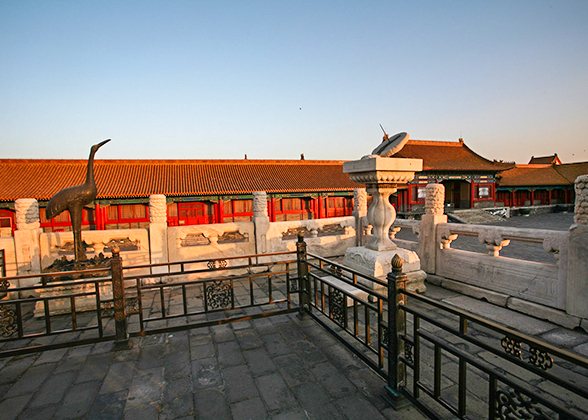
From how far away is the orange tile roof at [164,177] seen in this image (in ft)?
57.2

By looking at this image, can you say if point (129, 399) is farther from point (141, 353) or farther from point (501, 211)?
point (501, 211)

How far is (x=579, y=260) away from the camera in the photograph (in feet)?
11.5

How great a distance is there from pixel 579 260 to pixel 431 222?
2.20m

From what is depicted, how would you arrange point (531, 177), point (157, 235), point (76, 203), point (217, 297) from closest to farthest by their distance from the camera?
point (217, 297) → point (76, 203) → point (157, 235) → point (531, 177)

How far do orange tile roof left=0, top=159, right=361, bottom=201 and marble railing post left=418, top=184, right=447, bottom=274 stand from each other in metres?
13.9

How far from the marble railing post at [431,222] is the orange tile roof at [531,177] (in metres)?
25.2

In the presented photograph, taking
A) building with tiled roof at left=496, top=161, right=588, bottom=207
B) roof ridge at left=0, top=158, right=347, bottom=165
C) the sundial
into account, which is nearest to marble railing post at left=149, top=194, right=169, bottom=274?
the sundial

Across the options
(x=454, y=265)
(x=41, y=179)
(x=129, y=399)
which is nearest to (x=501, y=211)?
(x=454, y=265)

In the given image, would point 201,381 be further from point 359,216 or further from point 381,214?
point 359,216

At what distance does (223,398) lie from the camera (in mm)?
2600

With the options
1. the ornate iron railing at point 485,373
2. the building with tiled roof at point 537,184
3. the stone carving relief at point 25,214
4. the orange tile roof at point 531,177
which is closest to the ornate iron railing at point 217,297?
the ornate iron railing at point 485,373

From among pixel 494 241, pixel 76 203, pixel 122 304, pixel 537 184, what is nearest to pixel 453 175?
pixel 537 184

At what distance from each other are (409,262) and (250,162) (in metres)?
18.6

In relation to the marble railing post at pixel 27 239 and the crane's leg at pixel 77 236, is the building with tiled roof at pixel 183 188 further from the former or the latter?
the crane's leg at pixel 77 236
